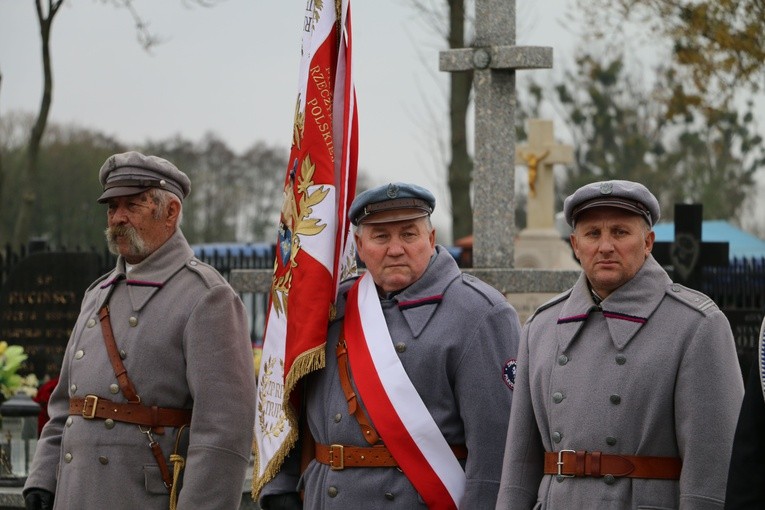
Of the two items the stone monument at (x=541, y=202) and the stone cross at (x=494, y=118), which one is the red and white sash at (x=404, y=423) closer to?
the stone cross at (x=494, y=118)

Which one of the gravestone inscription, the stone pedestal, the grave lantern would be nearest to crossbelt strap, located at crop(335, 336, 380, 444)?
the grave lantern

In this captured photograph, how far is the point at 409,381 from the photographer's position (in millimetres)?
4652

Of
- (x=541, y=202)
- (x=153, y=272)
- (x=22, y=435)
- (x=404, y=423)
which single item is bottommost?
(x=22, y=435)

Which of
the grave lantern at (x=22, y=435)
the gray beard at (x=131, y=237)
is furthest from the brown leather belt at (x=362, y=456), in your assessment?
the grave lantern at (x=22, y=435)

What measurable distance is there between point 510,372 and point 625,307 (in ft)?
1.81

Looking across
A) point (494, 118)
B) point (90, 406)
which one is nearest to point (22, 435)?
point (494, 118)

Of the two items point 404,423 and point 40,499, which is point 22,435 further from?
point 404,423

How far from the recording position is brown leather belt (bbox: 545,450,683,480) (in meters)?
4.11

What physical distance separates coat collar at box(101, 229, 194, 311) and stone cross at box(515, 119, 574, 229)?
1259cm

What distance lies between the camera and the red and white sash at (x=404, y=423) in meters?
4.57

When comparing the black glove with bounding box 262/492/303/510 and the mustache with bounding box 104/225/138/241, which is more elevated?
the mustache with bounding box 104/225/138/241

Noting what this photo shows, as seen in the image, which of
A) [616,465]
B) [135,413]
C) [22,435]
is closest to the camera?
[616,465]

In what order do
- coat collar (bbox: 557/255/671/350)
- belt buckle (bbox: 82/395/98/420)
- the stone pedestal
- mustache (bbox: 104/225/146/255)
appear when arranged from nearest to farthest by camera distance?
coat collar (bbox: 557/255/671/350)
belt buckle (bbox: 82/395/98/420)
mustache (bbox: 104/225/146/255)
the stone pedestal

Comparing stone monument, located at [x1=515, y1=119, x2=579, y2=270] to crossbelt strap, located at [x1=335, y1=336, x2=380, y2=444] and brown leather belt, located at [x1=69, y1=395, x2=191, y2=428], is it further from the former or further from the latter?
crossbelt strap, located at [x1=335, y1=336, x2=380, y2=444]
